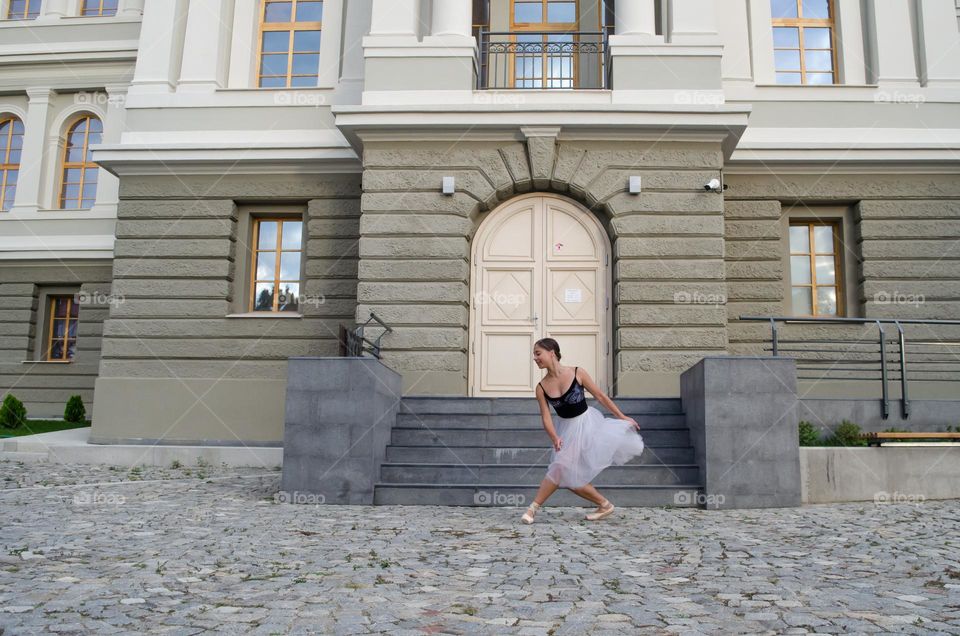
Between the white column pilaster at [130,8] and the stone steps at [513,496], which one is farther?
the white column pilaster at [130,8]

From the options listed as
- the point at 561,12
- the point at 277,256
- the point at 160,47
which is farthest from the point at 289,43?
the point at 561,12

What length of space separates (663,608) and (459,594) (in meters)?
1.21

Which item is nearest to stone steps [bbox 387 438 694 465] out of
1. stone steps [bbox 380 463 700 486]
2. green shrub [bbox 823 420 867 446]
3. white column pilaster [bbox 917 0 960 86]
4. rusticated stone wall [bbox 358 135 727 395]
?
stone steps [bbox 380 463 700 486]

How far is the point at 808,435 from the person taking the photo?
408 inches

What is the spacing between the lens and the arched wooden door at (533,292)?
13383 millimetres

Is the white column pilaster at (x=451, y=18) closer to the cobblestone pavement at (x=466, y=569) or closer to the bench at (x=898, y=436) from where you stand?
the cobblestone pavement at (x=466, y=569)

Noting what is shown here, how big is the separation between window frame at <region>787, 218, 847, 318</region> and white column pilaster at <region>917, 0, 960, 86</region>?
126 inches

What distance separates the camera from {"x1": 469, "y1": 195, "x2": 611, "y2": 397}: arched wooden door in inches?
527

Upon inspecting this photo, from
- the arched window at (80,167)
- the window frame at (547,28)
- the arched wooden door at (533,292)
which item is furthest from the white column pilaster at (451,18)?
the arched window at (80,167)

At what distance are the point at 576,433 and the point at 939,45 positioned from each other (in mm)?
12173

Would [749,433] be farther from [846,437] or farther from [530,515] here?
[530,515]

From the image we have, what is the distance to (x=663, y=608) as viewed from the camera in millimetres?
4637

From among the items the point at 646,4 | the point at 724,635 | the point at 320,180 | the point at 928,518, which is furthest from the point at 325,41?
the point at 724,635

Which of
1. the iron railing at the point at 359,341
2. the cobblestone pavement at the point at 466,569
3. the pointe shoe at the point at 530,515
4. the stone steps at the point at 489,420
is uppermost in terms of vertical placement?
the iron railing at the point at 359,341
